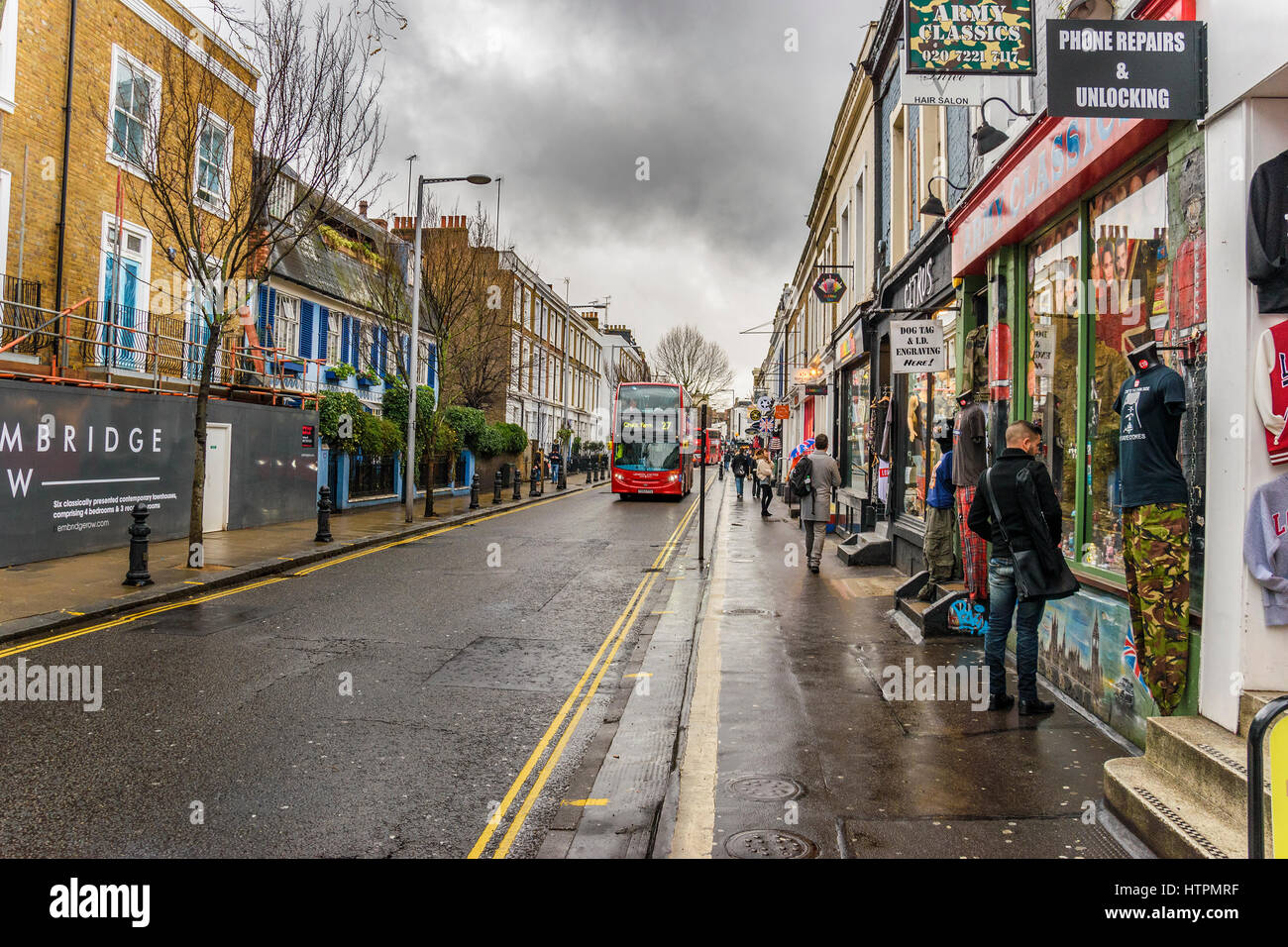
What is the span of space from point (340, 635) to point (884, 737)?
5221 millimetres

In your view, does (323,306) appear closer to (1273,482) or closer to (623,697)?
(623,697)

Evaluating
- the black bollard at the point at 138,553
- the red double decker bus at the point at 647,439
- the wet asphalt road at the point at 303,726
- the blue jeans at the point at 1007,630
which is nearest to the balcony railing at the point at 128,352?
the black bollard at the point at 138,553

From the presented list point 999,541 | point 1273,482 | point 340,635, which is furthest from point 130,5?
point 1273,482

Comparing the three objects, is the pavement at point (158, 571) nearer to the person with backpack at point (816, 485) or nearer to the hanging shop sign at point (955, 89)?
the person with backpack at point (816, 485)

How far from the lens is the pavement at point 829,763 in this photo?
3646 mm

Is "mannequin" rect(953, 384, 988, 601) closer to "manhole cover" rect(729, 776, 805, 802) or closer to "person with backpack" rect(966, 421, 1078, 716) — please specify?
Answer: "person with backpack" rect(966, 421, 1078, 716)

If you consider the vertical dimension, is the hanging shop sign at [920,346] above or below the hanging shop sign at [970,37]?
A: below

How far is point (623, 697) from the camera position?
6184 mm

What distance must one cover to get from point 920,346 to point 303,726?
760 centimetres

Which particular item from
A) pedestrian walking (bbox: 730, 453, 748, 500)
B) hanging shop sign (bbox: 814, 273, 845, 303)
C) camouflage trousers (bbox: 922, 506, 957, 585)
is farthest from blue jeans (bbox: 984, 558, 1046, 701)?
pedestrian walking (bbox: 730, 453, 748, 500)

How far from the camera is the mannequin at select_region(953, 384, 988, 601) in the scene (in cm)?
745

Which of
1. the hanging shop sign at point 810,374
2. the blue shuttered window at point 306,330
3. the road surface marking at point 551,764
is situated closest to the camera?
the road surface marking at point 551,764

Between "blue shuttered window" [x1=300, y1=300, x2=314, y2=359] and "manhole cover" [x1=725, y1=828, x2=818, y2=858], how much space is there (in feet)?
72.1

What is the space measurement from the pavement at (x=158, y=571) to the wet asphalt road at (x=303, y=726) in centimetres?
66
